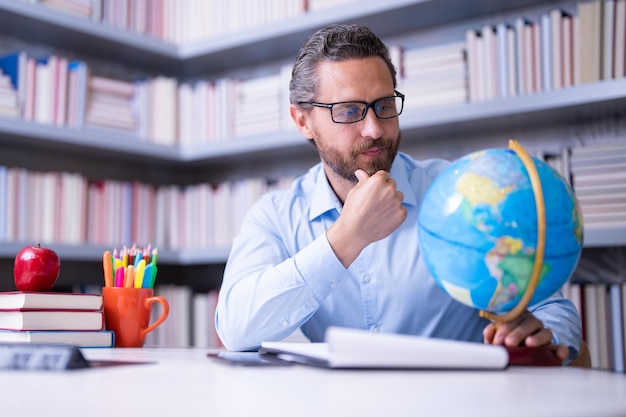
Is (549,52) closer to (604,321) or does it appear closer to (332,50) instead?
(604,321)

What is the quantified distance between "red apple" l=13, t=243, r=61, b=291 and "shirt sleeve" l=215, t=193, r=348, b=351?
33 cm

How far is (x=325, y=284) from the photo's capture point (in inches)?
48.9

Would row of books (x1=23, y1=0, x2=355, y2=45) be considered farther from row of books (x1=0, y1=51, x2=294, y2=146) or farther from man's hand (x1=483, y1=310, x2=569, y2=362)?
man's hand (x1=483, y1=310, x2=569, y2=362)

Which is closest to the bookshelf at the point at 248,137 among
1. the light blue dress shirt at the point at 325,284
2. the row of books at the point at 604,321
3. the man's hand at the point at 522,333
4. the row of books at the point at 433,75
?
the row of books at the point at 433,75

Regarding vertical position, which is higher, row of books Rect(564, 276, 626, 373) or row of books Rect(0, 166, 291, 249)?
row of books Rect(0, 166, 291, 249)

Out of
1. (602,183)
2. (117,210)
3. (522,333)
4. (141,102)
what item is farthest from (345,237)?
(141,102)

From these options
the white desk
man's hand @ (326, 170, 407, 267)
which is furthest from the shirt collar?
the white desk

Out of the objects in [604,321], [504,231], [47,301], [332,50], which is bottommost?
[604,321]

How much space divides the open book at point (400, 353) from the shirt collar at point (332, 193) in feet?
2.45

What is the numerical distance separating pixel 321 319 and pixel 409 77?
1251 mm

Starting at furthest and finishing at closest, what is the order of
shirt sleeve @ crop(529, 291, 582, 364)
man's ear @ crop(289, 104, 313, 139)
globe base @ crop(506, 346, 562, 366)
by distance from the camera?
man's ear @ crop(289, 104, 313, 139), shirt sleeve @ crop(529, 291, 582, 364), globe base @ crop(506, 346, 562, 366)

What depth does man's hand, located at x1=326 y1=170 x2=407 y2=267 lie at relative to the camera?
1.21 meters

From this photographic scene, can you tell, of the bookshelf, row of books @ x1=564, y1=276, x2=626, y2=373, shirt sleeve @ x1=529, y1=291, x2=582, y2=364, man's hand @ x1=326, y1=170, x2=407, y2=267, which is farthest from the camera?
the bookshelf

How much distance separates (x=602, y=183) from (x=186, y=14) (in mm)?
1895
